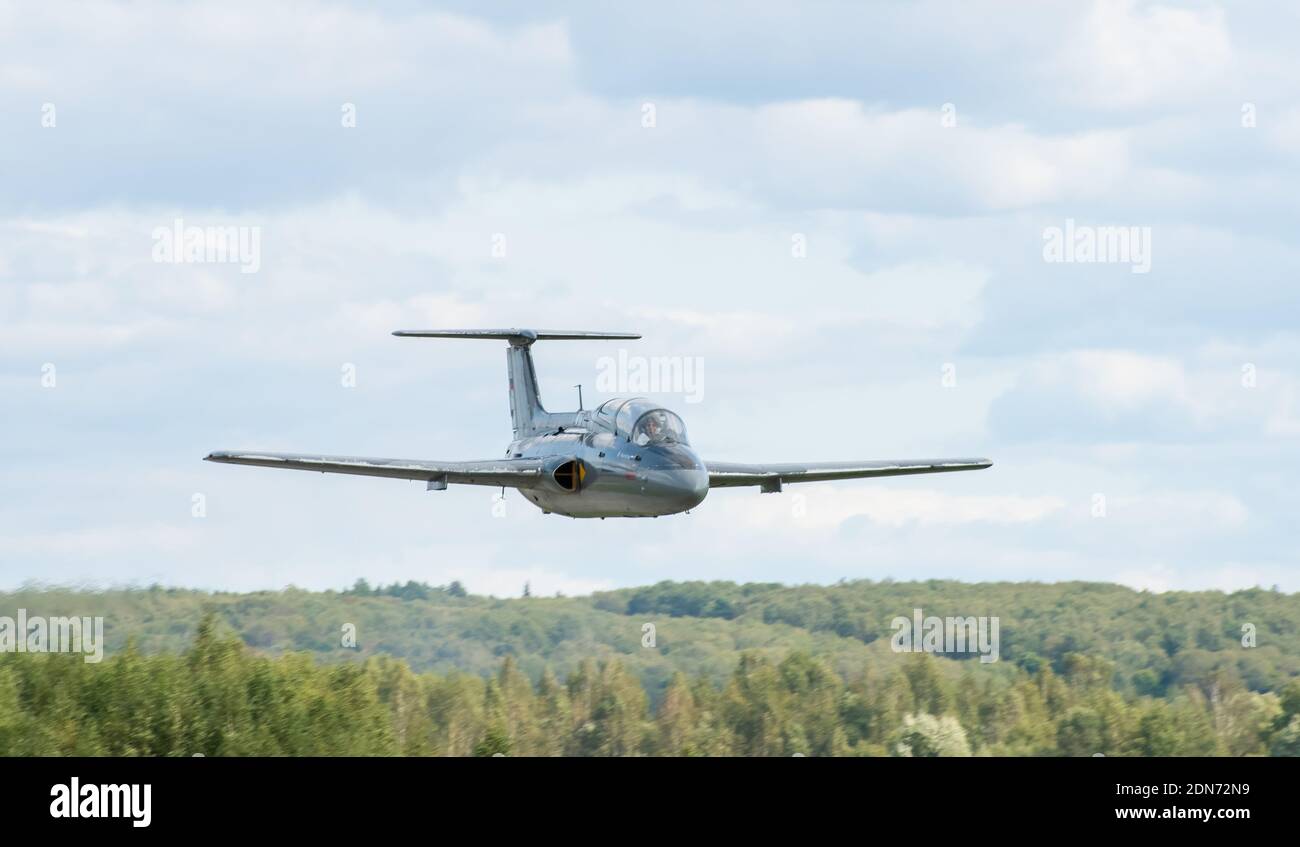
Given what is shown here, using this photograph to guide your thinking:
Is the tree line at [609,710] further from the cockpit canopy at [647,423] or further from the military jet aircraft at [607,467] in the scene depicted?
the cockpit canopy at [647,423]

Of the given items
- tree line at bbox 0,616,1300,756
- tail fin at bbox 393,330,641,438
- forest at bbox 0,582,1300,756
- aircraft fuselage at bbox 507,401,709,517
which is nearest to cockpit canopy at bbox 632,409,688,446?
aircraft fuselage at bbox 507,401,709,517

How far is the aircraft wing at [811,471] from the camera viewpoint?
5103 cm

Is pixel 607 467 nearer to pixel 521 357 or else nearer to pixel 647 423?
pixel 647 423

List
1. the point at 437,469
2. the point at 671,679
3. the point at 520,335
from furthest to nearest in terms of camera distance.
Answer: the point at 671,679, the point at 520,335, the point at 437,469

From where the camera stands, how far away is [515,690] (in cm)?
8994

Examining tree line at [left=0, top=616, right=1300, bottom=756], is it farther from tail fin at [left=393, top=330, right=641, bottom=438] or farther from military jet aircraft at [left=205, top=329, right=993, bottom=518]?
military jet aircraft at [left=205, top=329, right=993, bottom=518]

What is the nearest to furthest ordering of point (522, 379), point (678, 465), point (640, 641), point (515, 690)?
point (678, 465)
point (522, 379)
point (515, 690)
point (640, 641)

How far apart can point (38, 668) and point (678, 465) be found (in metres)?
44.1

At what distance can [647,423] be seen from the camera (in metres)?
46.7

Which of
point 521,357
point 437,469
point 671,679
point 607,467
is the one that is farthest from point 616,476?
point 671,679

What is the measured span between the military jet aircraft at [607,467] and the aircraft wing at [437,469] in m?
0.03

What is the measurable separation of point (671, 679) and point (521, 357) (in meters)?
32.2
